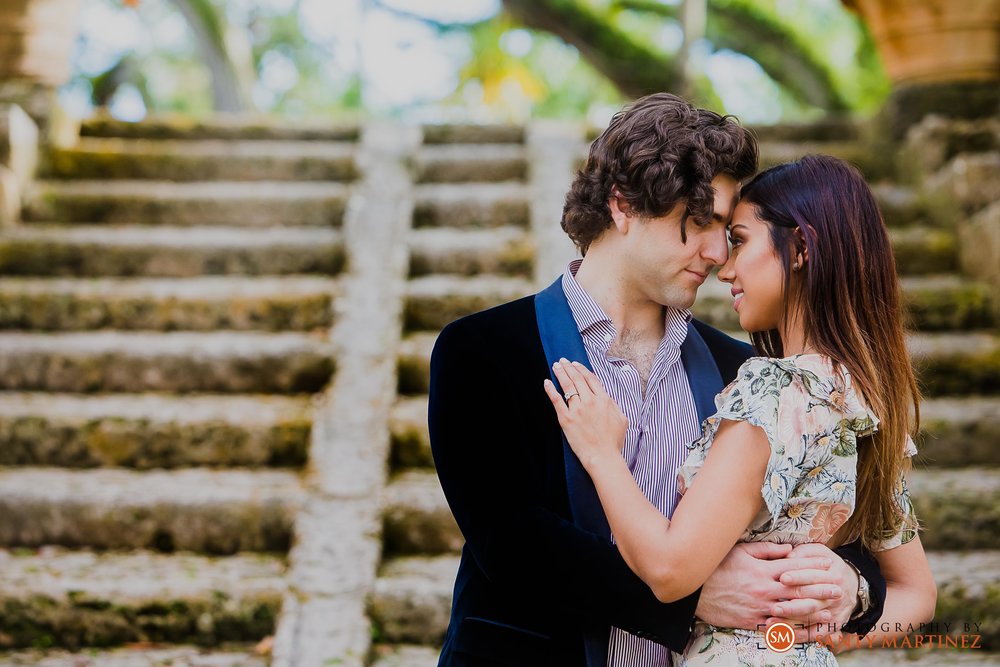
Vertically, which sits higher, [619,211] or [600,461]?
[619,211]

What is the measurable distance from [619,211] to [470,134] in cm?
447

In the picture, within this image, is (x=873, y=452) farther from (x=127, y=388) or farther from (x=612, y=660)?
(x=127, y=388)

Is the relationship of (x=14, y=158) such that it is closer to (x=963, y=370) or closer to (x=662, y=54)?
(x=963, y=370)

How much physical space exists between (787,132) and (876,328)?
15.2 feet

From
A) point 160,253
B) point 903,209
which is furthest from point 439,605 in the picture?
point 903,209

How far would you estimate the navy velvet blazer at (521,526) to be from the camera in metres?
1.75

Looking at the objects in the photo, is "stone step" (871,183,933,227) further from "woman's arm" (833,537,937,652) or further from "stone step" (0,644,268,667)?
"stone step" (0,644,268,667)

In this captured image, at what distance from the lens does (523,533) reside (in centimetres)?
177

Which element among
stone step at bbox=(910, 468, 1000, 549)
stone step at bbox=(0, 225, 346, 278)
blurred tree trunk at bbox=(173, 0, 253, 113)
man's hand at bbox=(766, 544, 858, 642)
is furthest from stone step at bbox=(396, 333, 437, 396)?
blurred tree trunk at bbox=(173, 0, 253, 113)

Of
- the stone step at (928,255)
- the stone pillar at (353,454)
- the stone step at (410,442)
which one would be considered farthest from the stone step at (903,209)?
the stone step at (410,442)

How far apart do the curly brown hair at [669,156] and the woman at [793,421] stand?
0.08 metres

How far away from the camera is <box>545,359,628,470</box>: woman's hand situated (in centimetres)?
177

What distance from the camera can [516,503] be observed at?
1.82m

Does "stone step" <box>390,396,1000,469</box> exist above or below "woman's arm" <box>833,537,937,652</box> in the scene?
above
